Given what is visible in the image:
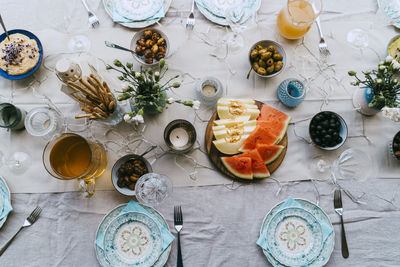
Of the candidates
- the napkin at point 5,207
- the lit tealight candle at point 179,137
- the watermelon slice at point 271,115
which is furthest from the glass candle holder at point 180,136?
the napkin at point 5,207

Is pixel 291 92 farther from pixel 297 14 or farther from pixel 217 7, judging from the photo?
pixel 217 7

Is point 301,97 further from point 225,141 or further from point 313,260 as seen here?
point 313,260

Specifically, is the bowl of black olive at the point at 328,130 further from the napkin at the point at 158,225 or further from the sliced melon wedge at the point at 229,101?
the napkin at the point at 158,225

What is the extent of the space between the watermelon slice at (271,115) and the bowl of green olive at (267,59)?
0.16 meters

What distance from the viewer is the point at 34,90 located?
140cm

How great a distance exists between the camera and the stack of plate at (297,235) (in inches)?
50.4

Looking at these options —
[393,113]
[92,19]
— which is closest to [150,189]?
[92,19]

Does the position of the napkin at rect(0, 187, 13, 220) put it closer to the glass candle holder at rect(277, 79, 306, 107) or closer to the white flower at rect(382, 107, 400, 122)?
the glass candle holder at rect(277, 79, 306, 107)

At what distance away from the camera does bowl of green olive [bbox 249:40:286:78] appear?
4.44 feet

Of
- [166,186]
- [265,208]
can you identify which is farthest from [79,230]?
[265,208]

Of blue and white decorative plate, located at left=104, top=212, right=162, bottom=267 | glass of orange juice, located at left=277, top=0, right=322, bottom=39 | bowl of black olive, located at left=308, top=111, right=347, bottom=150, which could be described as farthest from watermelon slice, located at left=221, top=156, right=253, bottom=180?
glass of orange juice, located at left=277, top=0, right=322, bottom=39

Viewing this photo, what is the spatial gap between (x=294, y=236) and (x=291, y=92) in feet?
2.25

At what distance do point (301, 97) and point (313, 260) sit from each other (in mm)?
747

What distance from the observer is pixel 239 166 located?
132 centimetres
